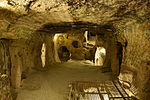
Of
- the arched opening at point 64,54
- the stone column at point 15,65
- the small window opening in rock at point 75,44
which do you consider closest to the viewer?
the stone column at point 15,65

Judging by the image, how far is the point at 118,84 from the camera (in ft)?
20.5

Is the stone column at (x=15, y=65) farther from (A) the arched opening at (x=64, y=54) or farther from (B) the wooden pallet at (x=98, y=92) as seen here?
(A) the arched opening at (x=64, y=54)

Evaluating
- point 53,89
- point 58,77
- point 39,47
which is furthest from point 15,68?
point 39,47

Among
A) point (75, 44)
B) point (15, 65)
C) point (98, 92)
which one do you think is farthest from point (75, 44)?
point (98, 92)

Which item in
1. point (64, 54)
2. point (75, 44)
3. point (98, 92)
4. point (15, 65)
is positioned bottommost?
point (98, 92)

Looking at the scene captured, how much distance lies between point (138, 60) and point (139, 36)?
776 mm

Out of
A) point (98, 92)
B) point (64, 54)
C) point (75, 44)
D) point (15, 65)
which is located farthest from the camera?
point (64, 54)

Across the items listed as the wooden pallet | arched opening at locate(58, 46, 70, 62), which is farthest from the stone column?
arched opening at locate(58, 46, 70, 62)

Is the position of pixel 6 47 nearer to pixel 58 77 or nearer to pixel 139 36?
pixel 58 77

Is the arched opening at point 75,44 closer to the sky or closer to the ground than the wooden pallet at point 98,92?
closer to the sky

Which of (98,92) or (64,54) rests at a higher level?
(64,54)

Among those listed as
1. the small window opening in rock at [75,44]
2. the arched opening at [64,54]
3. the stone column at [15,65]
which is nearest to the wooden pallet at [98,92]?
the stone column at [15,65]

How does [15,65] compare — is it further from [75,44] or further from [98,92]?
[75,44]

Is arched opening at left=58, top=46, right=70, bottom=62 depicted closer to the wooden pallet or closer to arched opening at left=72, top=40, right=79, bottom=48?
arched opening at left=72, top=40, right=79, bottom=48
